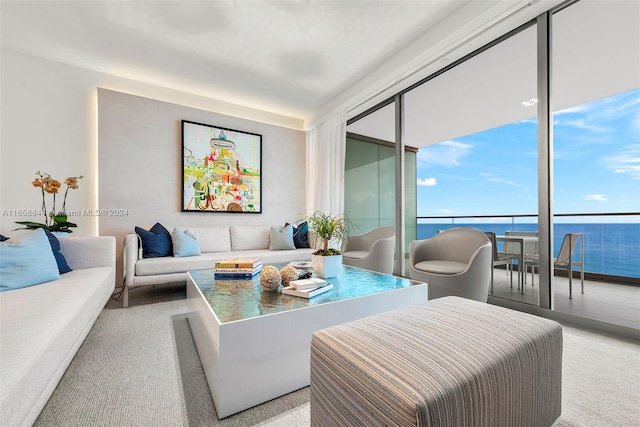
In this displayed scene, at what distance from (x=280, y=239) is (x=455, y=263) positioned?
7.24 feet

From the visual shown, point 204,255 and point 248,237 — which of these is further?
point 248,237

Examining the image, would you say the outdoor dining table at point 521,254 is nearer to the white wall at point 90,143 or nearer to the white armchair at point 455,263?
the white armchair at point 455,263

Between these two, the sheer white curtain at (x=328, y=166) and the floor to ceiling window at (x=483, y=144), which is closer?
the floor to ceiling window at (x=483, y=144)

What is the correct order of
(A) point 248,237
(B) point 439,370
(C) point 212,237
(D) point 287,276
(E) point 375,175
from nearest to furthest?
(B) point 439,370 → (D) point 287,276 → (C) point 212,237 → (A) point 248,237 → (E) point 375,175

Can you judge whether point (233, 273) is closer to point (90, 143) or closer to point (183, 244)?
point (183, 244)

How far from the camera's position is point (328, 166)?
442 centimetres

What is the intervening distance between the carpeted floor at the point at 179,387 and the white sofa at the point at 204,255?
2.41 feet

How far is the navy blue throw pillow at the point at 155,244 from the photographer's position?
3.00 meters

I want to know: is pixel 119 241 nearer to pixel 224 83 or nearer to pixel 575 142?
pixel 224 83

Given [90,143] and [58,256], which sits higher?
[90,143]

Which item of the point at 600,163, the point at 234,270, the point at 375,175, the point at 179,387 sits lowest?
the point at 179,387

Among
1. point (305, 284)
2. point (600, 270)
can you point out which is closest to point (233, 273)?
point (305, 284)

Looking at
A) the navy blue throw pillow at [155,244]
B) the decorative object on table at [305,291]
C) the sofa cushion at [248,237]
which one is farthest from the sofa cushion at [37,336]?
the sofa cushion at [248,237]

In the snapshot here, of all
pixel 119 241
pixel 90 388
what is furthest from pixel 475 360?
pixel 119 241
